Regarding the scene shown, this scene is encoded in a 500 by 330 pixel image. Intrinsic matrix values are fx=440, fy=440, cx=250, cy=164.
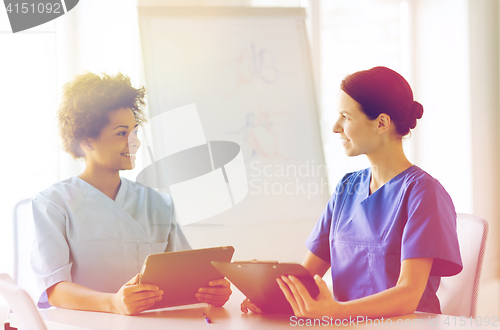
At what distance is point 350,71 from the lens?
6.98 ft

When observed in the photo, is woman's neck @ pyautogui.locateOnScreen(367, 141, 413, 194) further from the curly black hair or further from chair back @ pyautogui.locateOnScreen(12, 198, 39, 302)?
chair back @ pyautogui.locateOnScreen(12, 198, 39, 302)

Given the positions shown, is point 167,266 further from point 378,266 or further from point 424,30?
point 424,30

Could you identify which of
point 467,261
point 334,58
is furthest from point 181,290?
point 334,58

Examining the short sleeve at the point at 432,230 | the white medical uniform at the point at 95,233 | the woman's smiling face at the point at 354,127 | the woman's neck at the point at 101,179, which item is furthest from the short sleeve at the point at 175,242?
the short sleeve at the point at 432,230

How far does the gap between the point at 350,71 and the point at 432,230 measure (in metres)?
1.36

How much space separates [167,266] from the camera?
89 centimetres

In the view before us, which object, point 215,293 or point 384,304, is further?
point 215,293

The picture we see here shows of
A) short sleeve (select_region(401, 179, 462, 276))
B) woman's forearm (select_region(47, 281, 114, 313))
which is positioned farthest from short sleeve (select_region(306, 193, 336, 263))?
woman's forearm (select_region(47, 281, 114, 313))

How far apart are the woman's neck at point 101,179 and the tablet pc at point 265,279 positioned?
545 millimetres

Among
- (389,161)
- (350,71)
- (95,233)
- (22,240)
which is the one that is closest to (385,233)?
(389,161)

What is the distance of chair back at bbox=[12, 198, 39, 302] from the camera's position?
50.3 inches

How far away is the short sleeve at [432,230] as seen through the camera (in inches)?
35.3

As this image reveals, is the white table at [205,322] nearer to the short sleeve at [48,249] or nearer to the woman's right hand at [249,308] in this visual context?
the woman's right hand at [249,308]

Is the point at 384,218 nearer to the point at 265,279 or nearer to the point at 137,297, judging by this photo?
the point at 265,279
